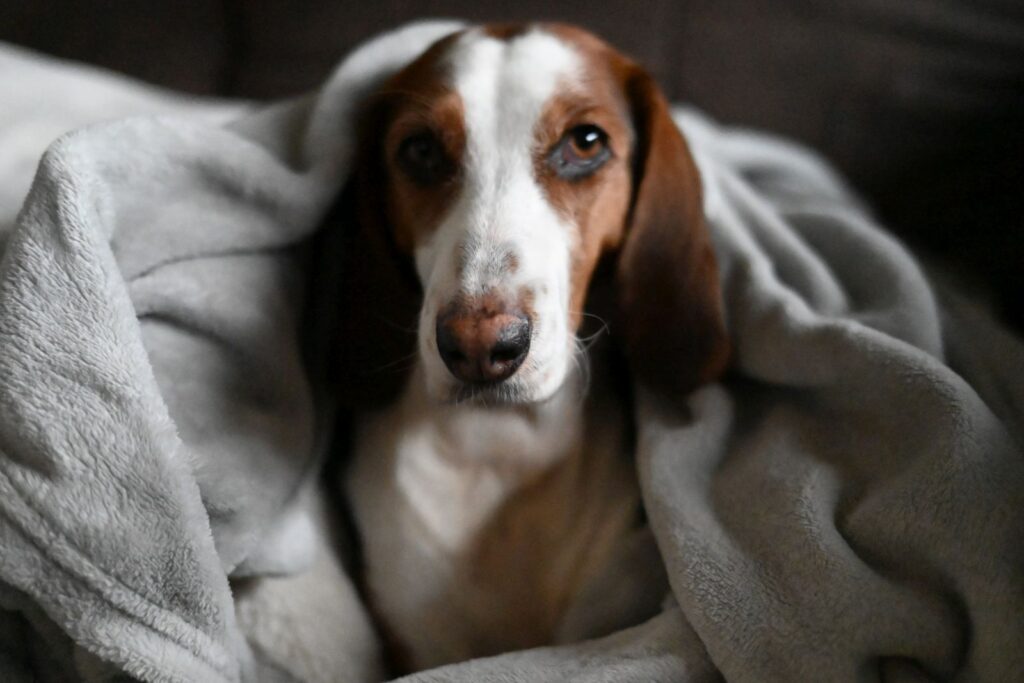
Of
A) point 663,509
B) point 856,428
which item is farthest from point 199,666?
point 856,428

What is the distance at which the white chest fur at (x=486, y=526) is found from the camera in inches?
42.1

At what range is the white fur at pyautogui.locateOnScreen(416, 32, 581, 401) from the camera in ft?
2.88

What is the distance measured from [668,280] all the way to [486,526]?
1.23ft

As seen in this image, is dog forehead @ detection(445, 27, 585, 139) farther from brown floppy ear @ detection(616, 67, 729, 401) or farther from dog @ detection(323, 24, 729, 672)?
brown floppy ear @ detection(616, 67, 729, 401)

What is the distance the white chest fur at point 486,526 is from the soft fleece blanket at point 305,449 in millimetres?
84

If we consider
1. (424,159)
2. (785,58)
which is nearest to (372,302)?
(424,159)

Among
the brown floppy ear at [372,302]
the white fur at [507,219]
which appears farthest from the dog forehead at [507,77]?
the brown floppy ear at [372,302]

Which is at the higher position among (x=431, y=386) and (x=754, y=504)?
(x=431, y=386)

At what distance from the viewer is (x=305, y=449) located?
3.40ft

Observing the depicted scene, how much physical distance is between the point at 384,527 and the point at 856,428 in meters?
0.57

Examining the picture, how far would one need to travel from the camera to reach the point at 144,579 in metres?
0.82

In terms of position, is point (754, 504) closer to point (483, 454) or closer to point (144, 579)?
point (483, 454)

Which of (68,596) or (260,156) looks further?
(260,156)

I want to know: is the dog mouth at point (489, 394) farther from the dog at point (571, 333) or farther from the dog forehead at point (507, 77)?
→ the dog forehead at point (507, 77)
